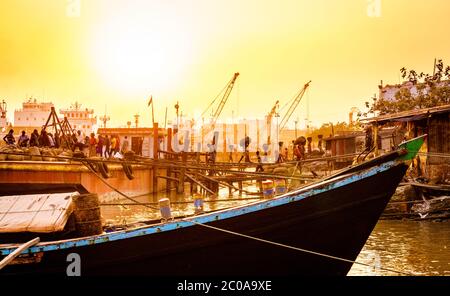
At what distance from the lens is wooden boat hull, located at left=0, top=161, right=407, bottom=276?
19.1 ft

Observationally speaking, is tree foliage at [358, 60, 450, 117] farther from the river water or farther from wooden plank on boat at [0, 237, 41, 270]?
wooden plank on boat at [0, 237, 41, 270]

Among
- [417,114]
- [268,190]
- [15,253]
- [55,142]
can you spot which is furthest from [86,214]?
[55,142]

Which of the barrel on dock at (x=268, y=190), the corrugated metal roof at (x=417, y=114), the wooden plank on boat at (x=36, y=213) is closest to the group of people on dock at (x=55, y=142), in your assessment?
the corrugated metal roof at (x=417, y=114)

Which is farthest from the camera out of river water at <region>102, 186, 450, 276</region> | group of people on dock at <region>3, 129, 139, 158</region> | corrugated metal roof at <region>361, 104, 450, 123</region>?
group of people on dock at <region>3, 129, 139, 158</region>

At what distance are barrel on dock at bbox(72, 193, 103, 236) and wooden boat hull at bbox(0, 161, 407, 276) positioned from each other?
0.61 m

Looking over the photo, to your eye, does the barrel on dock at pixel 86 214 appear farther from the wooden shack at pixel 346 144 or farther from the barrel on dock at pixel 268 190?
the wooden shack at pixel 346 144

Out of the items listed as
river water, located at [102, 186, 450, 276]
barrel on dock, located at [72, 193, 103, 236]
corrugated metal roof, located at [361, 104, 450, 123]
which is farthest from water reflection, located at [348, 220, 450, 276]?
barrel on dock, located at [72, 193, 103, 236]

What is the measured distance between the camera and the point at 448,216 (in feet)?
48.3

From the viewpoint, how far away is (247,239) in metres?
5.98

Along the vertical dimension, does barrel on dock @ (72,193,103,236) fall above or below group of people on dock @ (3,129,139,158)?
below

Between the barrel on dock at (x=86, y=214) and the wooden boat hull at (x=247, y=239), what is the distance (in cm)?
61

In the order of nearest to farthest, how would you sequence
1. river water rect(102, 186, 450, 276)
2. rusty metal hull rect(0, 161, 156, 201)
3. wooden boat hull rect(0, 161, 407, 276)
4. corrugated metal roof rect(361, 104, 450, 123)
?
wooden boat hull rect(0, 161, 407, 276) → river water rect(102, 186, 450, 276) → rusty metal hull rect(0, 161, 156, 201) → corrugated metal roof rect(361, 104, 450, 123)

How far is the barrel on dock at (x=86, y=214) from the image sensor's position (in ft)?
21.0

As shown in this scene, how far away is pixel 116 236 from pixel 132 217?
517 inches
